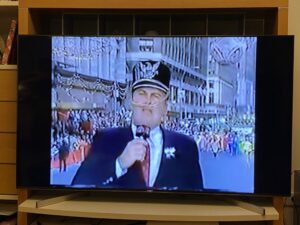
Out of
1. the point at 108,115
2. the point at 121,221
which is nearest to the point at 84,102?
the point at 108,115

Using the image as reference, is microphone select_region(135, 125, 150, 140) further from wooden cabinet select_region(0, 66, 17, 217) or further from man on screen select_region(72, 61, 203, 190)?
wooden cabinet select_region(0, 66, 17, 217)

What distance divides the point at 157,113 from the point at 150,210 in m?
0.48

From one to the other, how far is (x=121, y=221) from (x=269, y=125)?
2.98 ft

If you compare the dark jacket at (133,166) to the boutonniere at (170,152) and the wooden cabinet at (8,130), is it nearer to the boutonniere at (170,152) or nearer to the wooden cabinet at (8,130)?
the boutonniere at (170,152)

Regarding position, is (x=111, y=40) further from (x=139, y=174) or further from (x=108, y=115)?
(x=139, y=174)

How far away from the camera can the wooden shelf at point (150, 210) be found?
197 cm

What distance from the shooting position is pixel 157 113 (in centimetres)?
207

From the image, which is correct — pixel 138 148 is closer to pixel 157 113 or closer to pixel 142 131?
pixel 142 131

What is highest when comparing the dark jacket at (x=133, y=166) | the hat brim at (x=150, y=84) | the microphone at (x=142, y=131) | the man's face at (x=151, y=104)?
the hat brim at (x=150, y=84)
